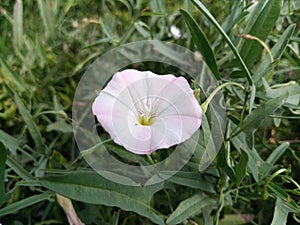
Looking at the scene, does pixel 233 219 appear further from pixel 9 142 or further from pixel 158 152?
pixel 9 142

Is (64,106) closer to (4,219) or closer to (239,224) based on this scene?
(4,219)

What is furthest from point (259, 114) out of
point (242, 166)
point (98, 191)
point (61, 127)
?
point (61, 127)

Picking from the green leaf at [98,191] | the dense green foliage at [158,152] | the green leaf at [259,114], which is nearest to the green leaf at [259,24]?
the dense green foliage at [158,152]

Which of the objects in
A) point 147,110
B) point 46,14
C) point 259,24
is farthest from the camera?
point 46,14

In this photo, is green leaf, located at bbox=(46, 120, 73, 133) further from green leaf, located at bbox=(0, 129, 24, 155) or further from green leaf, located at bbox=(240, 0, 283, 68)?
green leaf, located at bbox=(240, 0, 283, 68)

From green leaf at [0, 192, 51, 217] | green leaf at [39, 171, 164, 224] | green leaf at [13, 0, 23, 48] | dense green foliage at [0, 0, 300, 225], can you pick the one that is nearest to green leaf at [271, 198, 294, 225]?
dense green foliage at [0, 0, 300, 225]

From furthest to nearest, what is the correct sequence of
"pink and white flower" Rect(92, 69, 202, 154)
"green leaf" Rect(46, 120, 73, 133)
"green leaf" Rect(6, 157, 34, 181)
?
1. "green leaf" Rect(46, 120, 73, 133)
2. "green leaf" Rect(6, 157, 34, 181)
3. "pink and white flower" Rect(92, 69, 202, 154)
